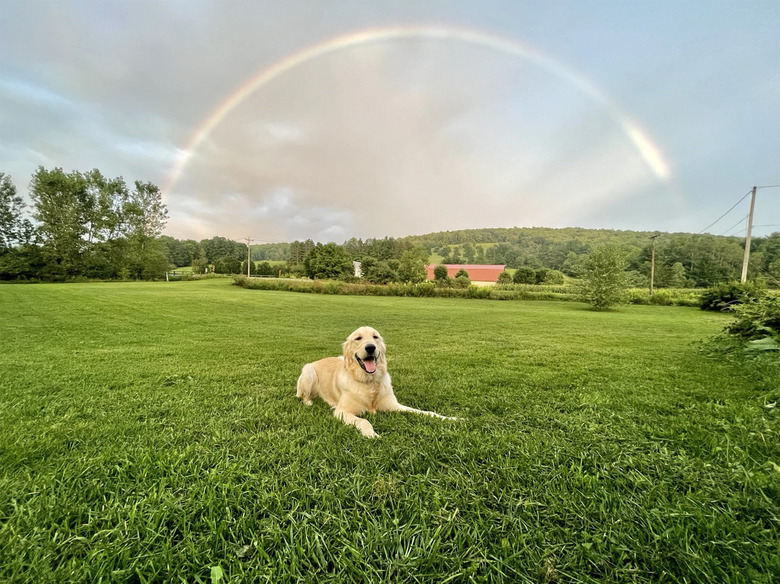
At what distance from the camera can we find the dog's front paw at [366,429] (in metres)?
2.64

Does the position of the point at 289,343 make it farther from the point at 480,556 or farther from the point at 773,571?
the point at 773,571

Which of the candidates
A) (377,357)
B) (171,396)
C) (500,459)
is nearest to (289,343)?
(171,396)

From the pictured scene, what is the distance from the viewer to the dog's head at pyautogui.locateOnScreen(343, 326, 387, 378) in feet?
10.9

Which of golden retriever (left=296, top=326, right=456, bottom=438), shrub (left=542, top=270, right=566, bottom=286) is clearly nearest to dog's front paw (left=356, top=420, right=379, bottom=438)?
golden retriever (left=296, top=326, right=456, bottom=438)

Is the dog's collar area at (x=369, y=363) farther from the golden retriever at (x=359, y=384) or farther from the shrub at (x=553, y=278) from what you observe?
the shrub at (x=553, y=278)

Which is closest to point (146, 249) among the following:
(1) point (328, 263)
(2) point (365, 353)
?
(1) point (328, 263)

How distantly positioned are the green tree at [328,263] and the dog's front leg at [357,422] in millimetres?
45723

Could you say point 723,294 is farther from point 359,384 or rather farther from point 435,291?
point 359,384

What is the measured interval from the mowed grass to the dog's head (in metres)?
0.50

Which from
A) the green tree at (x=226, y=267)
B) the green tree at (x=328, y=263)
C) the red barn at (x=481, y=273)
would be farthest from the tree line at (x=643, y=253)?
the green tree at (x=226, y=267)

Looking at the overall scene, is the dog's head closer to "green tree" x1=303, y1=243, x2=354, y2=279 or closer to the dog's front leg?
the dog's front leg

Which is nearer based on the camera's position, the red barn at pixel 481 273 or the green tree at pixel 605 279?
the green tree at pixel 605 279

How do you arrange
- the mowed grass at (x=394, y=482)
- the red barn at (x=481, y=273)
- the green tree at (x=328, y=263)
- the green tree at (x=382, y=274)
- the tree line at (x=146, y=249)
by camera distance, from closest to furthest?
the mowed grass at (x=394, y=482), the tree line at (x=146, y=249), the green tree at (x=382, y=274), the green tree at (x=328, y=263), the red barn at (x=481, y=273)

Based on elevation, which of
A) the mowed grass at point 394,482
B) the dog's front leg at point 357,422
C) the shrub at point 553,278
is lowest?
the dog's front leg at point 357,422
